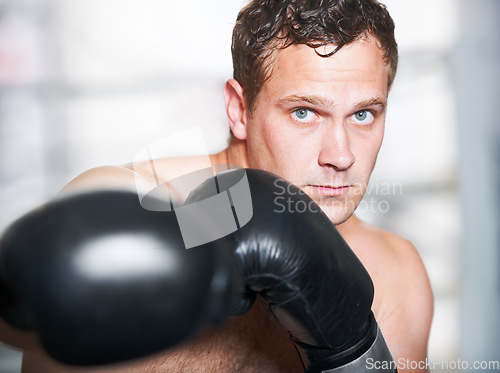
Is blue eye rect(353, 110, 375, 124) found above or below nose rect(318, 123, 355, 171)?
above

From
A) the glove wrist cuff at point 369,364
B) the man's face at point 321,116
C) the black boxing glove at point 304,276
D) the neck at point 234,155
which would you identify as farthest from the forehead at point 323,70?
the glove wrist cuff at point 369,364

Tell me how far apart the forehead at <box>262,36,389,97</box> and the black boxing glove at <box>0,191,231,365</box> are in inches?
18.0

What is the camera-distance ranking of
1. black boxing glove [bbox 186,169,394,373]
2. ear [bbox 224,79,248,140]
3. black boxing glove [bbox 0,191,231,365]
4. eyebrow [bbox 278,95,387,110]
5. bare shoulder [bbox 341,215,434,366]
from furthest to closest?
bare shoulder [bbox 341,215,434,366] → ear [bbox 224,79,248,140] → eyebrow [bbox 278,95,387,110] → black boxing glove [bbox 186,169,394,373] → black boxing glove [bbox 0,191,231,365]

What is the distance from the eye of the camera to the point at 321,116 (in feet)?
2.79

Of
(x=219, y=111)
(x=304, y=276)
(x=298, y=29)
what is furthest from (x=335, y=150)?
(x=219, y=111)

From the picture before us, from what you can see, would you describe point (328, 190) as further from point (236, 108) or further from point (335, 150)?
point (236, 108)

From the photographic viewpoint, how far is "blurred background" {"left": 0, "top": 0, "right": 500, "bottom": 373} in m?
1.25

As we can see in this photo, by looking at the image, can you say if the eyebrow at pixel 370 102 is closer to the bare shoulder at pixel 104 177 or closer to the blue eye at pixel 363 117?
the blue eye at pixel 363 117

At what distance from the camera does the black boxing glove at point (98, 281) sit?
416 mm

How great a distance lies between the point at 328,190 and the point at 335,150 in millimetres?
74

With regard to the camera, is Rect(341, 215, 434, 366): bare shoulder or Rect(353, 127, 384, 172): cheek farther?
Rect(341, 215, 434, 366): bare shoulder

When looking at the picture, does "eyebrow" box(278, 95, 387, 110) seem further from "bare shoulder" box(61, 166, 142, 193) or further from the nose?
"bare shoulder" box(61, 166, 142, 193)

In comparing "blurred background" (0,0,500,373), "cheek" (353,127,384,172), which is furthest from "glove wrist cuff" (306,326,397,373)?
"blurred background" (0,0,500,373)

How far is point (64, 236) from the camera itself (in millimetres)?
427
